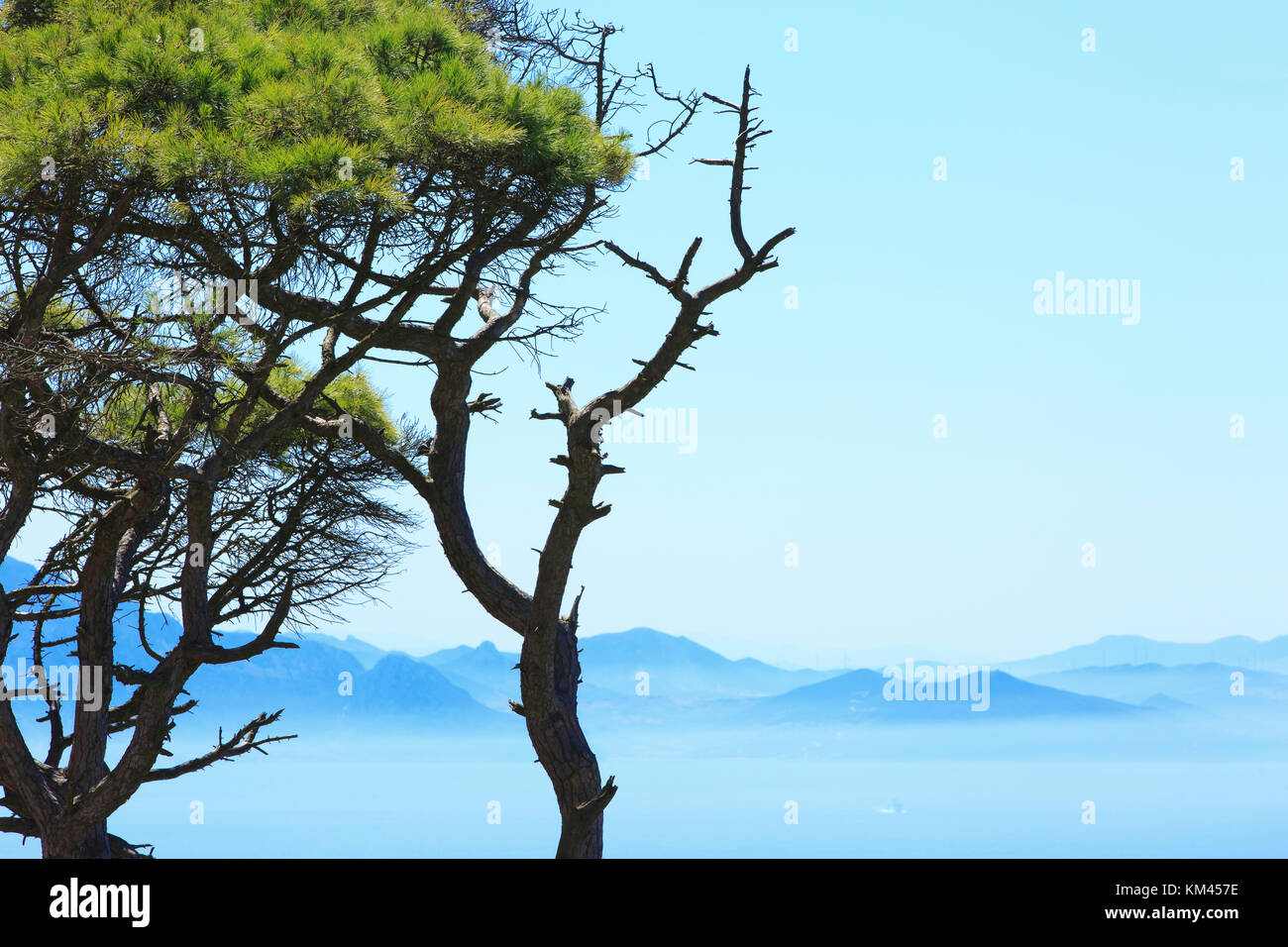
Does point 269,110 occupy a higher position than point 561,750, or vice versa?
point 269,110

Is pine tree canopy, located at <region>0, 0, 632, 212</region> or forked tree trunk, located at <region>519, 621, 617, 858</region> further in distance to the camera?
forked tree trunk, located at <region>519, 621, 617, 858</region>

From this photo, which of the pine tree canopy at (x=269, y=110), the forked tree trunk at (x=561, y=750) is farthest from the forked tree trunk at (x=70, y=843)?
the pine tree canopy at (x=269, y=110)

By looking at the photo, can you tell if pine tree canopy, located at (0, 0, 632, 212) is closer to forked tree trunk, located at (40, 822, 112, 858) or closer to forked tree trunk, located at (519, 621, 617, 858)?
forked tree trunk, located at (519, 621, 617, 858)

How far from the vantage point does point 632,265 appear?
796cm

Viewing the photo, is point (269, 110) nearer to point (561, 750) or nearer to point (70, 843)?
point (561, 750)

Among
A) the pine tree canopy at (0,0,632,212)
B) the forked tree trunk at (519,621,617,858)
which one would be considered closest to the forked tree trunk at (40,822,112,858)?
the forked tree trunk at (519,621,617,858)

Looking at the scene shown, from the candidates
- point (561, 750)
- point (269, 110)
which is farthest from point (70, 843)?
point (269, 110)

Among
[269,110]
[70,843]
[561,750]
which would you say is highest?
[269,110]

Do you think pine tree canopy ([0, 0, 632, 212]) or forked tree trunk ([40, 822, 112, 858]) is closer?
pine tree canopy ([0, 0, 632, 212])

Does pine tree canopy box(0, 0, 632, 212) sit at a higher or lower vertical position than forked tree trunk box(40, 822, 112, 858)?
higher

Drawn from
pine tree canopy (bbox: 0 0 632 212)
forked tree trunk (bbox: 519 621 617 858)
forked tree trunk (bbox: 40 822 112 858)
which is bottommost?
forked tree trunk (bbox: 40 822 112 858)
